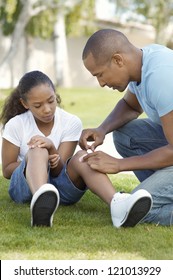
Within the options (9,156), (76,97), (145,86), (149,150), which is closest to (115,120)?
(149,150)

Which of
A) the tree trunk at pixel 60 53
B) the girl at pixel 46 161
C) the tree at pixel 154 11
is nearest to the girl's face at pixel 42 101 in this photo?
Answer: the girl at pixel 46 161

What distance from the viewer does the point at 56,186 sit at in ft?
15.6

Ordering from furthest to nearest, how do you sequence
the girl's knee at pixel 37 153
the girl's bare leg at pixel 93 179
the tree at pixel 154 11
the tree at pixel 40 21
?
the tree at pixel 154 11 < the tree at pixel 40 21 < the girl's knee at pixel 37 153 < the girl's bare leg at pixel 93 179

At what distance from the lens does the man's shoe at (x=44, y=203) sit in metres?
4.05

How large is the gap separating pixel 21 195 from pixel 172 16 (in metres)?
30.0

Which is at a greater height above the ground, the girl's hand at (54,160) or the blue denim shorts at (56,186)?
the girl's hand at (54,160)

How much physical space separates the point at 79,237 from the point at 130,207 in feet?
1.16

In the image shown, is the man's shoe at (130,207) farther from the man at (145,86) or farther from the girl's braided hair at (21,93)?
the girl's braided hair at (21,93)

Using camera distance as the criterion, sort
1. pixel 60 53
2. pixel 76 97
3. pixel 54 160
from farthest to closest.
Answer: pixel 60 53
pixel 76 97
pixel 54 160

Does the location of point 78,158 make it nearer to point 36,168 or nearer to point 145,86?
point 36,168

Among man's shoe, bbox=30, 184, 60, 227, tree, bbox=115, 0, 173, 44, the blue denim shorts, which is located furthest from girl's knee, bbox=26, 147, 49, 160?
tree, bbox=115, 0, 173, 44

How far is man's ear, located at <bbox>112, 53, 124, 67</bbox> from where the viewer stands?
4.23m

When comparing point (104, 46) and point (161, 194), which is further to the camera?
point (161, 194)
